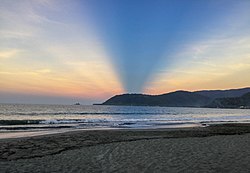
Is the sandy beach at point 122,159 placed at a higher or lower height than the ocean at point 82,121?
lower

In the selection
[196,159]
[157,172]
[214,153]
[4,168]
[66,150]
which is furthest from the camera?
[66,150]

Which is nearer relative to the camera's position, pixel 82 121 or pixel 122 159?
pixel 122 159

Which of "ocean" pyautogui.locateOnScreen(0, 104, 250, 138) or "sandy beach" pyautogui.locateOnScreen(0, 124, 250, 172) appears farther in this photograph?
"ocean" pyautogui.locateOnScreen(0, 104, 250, 138)

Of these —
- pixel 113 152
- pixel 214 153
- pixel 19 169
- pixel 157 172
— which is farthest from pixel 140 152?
pixel 19 169

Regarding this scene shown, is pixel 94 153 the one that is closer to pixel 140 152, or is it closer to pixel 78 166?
pixel 140 152

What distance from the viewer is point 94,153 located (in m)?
12.8

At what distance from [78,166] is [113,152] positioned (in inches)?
125

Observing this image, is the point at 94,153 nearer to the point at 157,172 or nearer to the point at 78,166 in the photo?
the point at 78,166

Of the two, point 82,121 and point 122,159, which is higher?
point 82,121

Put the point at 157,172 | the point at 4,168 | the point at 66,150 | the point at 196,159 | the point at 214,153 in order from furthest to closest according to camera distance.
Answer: the point at 66,150, the point at 214,153, the point at 196,159, the point at 4,168, the point at 157,172

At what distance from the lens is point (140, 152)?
13.0m

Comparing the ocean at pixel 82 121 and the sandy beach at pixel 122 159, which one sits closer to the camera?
the sandy beach at pixel 122 159

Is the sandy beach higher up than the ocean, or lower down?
lower down

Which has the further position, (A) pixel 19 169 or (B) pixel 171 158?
(B) pixel 171 158
